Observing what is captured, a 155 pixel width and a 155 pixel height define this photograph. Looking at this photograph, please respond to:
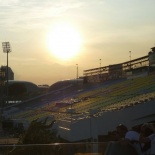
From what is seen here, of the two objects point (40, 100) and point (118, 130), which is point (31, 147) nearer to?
point (118, 130)

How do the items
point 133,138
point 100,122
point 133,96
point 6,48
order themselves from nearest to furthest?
point 133,138
point 100,122
point 133,96
point 6,48

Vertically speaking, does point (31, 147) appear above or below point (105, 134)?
above

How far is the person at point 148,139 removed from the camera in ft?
31.4

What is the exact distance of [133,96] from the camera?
3388cm

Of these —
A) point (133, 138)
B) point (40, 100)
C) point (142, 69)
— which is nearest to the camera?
point (133, 138)

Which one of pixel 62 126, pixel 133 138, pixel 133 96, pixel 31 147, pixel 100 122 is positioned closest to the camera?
pixel 133 138

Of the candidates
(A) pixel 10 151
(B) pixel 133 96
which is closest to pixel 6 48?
(B) pixel 133 96

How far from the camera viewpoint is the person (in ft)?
31.4

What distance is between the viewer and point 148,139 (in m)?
9.58

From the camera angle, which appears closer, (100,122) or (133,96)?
(100,122)

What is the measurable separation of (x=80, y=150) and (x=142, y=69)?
142 ft

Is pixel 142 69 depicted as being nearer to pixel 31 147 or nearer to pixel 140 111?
pixel 140 111

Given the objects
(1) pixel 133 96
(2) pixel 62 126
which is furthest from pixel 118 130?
(1) pixel 133 96

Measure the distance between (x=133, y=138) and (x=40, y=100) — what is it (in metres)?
54.4
